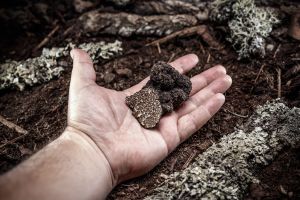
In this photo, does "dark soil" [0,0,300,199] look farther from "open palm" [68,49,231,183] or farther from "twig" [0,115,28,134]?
"open palm" [68,49,231,183]

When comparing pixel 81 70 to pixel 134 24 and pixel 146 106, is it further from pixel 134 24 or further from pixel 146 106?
pixel 134 24

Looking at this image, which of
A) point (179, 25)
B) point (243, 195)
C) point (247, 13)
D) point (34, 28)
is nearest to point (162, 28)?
point (179, 25)

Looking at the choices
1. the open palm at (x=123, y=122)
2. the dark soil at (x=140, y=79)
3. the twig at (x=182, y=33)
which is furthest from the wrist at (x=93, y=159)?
the twig at (x=182, y=33)

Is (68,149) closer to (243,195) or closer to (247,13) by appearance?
(243,195)

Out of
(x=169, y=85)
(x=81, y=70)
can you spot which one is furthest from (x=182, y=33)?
(x=81, y=70)

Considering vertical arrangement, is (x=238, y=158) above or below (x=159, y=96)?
below
